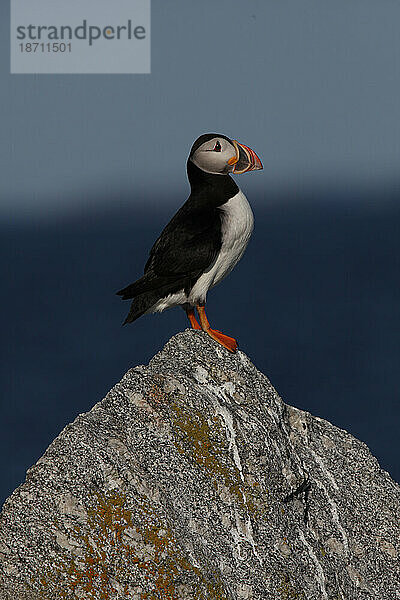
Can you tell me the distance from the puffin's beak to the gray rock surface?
291 cm

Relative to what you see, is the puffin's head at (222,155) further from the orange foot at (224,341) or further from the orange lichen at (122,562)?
the orange lichen at (122,562)

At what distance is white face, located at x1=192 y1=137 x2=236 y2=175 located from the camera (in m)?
14.5

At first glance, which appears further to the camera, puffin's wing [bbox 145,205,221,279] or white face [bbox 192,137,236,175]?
white face [bbox 192,137,236,175]

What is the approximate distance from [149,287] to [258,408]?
288 centimetres

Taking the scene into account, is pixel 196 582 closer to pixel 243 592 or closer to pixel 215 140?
pixel 243 592

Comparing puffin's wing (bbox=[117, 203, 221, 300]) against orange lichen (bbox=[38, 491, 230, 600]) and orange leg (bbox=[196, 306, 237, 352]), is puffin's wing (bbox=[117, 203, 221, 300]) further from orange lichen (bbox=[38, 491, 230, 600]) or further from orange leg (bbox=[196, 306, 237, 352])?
orange lichen (bbox=[38, 491, 230, 600])

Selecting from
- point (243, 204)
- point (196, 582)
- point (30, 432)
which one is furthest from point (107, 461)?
point (30, 432)

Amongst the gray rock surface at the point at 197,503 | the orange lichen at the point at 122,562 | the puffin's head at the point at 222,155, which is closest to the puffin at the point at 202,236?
the puffin's head at the point at 222,155

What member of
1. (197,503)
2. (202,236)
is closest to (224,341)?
(202,236)

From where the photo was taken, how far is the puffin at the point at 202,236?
46.9ft

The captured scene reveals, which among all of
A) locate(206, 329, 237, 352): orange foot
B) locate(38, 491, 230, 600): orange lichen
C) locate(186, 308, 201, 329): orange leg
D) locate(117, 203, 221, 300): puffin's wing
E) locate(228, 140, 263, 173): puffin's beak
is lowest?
locate(38, 491, 230, 600): orange lichen

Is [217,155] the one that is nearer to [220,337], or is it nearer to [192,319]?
[192,319]

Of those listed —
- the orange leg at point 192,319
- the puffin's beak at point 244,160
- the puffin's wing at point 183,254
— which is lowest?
the orange leg at point 192,319

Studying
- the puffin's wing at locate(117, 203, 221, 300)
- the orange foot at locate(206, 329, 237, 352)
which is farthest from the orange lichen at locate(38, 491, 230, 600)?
the puffin's wing at locate(117, 203, 221, 300)
